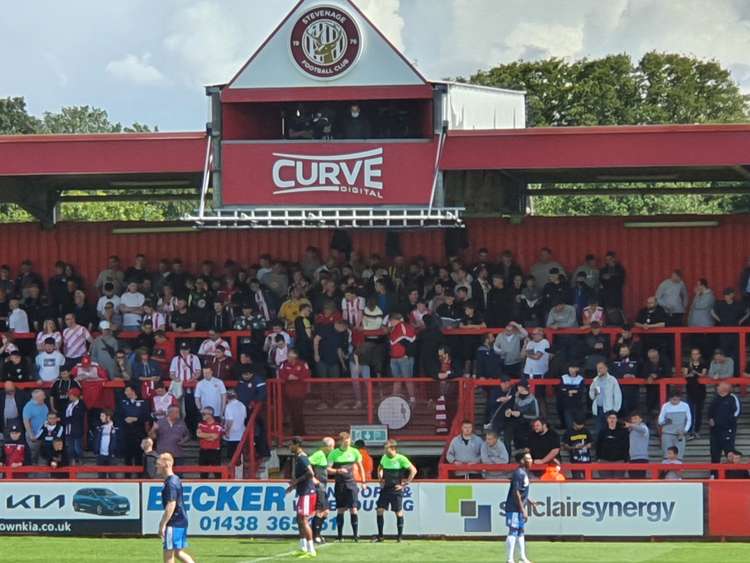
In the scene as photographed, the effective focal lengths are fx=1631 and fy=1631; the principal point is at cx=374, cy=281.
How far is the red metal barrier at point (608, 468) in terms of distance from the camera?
27031mm

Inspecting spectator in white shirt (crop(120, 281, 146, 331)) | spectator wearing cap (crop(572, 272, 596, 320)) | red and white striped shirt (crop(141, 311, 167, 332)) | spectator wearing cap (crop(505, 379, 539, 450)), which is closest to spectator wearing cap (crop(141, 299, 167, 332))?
red and white striped shirt (crop(141, 311, 167, 332))

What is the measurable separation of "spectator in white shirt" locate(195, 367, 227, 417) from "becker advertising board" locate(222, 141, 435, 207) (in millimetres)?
3547

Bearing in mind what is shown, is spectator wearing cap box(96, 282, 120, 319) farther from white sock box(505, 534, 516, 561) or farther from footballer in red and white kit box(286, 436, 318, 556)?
white sock box(505, 534, 516, 561)

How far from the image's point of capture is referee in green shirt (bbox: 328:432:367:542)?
26.4m

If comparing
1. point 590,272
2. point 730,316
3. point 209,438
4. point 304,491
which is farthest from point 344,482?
point 730,316

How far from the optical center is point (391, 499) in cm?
2633

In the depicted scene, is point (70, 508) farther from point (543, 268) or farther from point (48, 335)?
point (543, 268)

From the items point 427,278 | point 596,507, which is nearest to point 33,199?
point 427,278

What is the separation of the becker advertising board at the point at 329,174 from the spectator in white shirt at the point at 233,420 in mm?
3977

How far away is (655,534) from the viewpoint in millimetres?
26922

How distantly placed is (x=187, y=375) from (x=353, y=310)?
11.0ft

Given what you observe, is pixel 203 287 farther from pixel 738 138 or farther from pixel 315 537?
pixel 738 138

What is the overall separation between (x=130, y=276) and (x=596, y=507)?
1125 cm

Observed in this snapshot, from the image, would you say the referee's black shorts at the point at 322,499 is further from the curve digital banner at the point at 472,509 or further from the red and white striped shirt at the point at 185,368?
the red and white striped shirt at the point at 185,368
